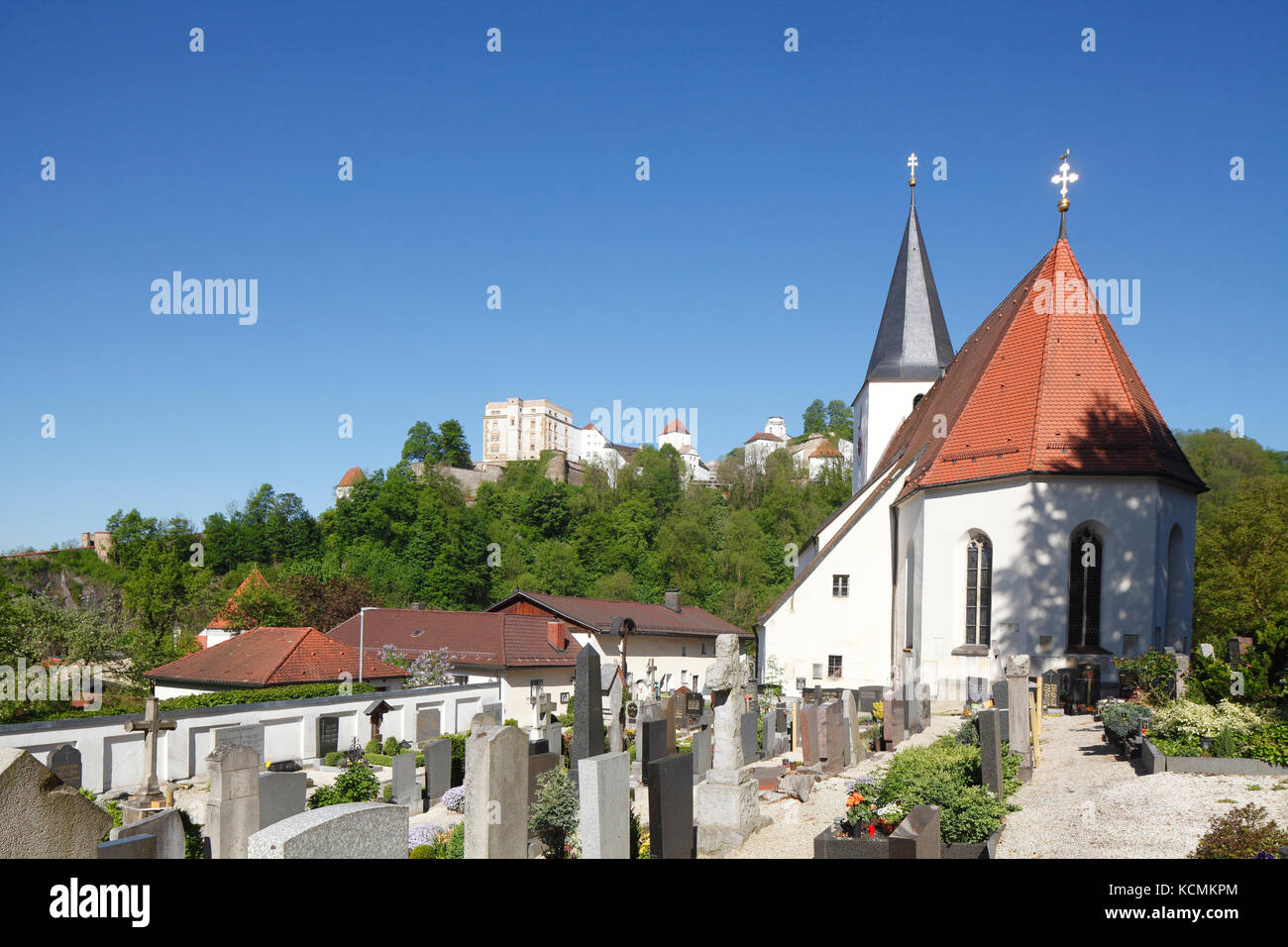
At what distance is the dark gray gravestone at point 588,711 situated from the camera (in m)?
13.1

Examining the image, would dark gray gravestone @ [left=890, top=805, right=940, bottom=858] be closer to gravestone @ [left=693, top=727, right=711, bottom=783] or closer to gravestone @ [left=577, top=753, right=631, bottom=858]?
gravestone @ [left=577, top=753, right=631, bottom=858]

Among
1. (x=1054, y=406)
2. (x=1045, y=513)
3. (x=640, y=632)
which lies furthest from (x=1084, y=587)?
(x=640, y=632)

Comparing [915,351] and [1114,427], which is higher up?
[915,351]

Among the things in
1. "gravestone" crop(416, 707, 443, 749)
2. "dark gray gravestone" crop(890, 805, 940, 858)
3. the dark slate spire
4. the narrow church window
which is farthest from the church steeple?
"dark gray gravestone" crop(890, 805, 940, 858)

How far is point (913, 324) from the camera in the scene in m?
36.9

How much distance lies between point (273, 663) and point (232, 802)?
1787 centimetres

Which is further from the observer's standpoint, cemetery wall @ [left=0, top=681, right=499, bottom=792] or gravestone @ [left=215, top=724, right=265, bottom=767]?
gravestone @ [left=215, top=724, right=265, bottom=767]

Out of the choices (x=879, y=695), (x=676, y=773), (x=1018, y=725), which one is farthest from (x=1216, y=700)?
(x=879, y=695)

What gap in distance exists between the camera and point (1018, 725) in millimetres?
12969

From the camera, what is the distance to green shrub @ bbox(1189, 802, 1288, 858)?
7594mm

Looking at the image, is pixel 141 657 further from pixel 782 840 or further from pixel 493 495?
pixel 493 495

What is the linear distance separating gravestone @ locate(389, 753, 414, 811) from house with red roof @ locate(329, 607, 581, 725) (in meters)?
15.1

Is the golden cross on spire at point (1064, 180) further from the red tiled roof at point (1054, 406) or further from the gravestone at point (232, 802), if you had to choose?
the gravestone at point (232, 802)

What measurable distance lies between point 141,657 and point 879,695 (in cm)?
2641
